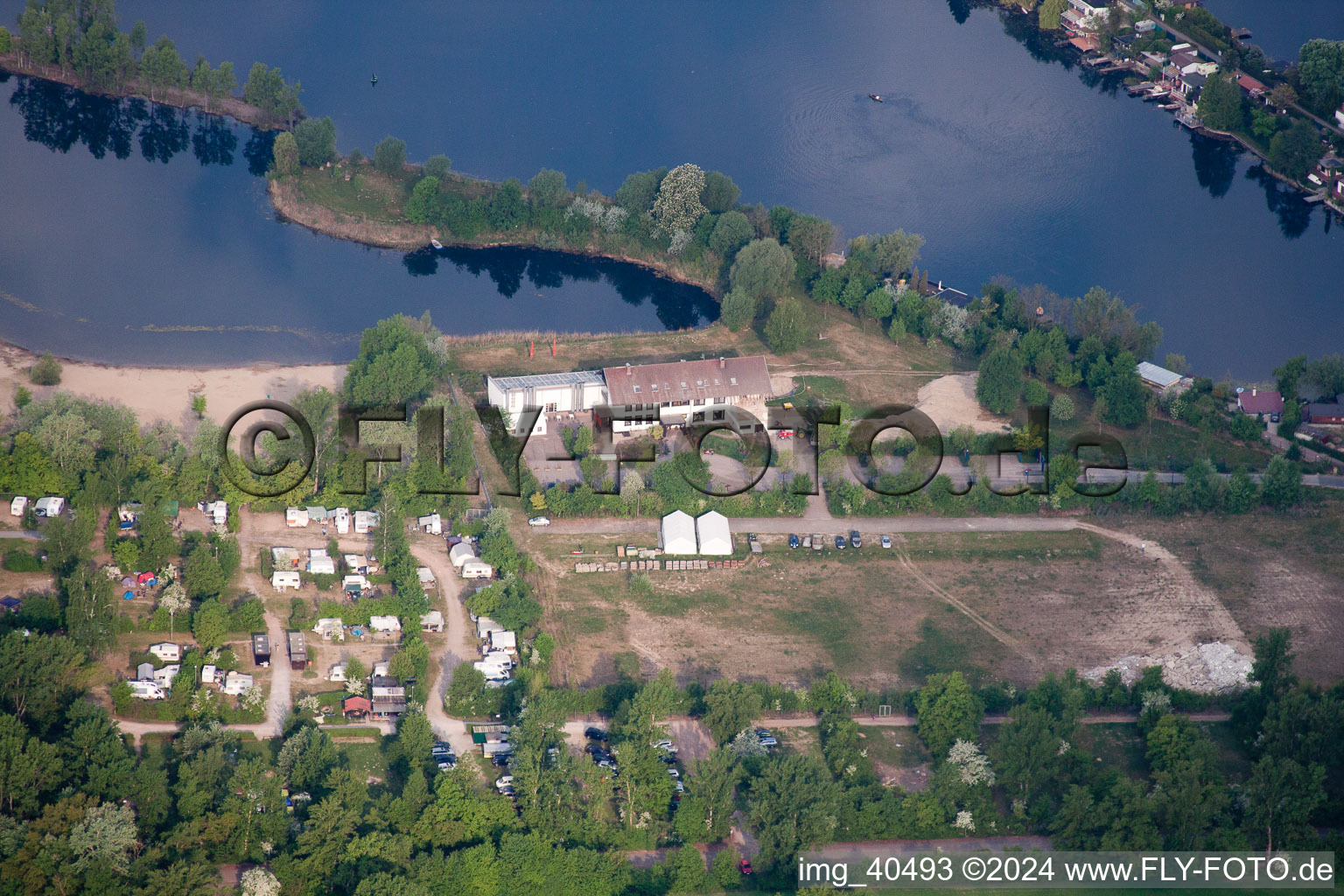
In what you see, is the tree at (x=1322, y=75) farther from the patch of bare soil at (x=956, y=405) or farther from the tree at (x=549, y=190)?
the tree at (x=549, y=190)

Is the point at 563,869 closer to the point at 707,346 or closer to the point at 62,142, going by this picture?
Answer: the point at 707,346

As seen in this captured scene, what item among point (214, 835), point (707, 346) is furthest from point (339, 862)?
point (707, 346)

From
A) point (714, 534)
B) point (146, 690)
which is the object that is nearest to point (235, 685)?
point (146, 690)

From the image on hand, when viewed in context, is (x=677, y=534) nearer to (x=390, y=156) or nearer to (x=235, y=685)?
(x=235, y=685)

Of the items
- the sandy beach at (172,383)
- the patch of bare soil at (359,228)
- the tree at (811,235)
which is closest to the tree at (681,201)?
the tree at (811,235)

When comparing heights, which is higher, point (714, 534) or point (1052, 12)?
point (1052, 12)

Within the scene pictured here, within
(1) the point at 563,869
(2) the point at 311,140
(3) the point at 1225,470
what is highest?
(2) the point at 311,140

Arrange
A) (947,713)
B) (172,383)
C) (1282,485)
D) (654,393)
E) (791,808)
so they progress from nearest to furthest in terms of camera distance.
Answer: (791,808)
(947,713)
(1282,485)
(654,393)
(172,383)
